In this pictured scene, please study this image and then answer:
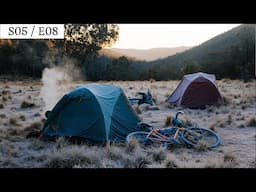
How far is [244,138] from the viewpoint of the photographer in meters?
6.40

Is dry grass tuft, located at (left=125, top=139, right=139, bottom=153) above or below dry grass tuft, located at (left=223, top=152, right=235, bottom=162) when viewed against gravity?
above

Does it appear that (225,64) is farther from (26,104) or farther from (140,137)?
(140,137)

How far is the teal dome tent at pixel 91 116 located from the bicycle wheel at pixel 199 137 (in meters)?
0.87

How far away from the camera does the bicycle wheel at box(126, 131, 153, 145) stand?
5.68 m

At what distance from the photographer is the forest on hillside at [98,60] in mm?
13367

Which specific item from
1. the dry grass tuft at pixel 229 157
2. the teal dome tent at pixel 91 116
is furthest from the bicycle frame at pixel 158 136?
the dry grass tuft at pixel 229 157

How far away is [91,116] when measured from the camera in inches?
227

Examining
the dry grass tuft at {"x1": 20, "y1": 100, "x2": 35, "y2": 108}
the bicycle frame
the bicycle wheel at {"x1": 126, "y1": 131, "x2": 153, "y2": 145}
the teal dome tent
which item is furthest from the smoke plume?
the bicycle frame

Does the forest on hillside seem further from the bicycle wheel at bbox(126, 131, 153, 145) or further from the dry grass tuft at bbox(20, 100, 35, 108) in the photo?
the bicycle wheel at bbox(126, 131, 153, 145)

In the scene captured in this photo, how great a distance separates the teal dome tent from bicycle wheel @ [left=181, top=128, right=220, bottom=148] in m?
0.87

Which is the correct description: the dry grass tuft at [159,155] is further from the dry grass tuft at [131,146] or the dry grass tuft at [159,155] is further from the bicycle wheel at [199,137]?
the bicycle wheel at [199,137]

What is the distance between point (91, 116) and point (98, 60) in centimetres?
1423
